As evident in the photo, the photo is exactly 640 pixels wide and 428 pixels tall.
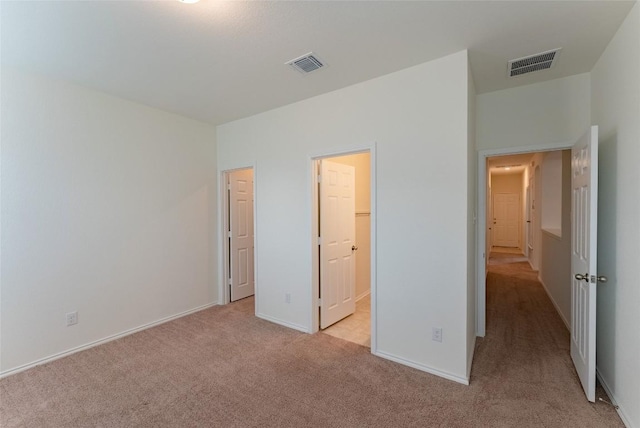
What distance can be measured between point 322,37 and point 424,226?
1.70 meters

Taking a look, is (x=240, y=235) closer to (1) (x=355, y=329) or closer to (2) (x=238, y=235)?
(2) (x=238, y=235)

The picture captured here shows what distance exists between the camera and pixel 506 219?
9711 mm

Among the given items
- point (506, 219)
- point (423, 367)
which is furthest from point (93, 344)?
point (506, 219)

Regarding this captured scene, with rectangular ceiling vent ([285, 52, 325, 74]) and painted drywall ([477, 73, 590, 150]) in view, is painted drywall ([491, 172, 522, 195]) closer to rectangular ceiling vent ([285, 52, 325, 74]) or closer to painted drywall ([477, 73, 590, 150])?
painted drywall ([477, 73, 590, 150])

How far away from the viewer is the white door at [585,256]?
1959mm

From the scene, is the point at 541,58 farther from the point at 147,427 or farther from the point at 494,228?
the point at 494,228

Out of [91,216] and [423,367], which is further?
[91,216]

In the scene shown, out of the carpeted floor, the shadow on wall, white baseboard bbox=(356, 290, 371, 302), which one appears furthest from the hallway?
white baseboard bbox=(356, 290, 371, 302)

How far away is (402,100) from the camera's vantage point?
2553 millimetres

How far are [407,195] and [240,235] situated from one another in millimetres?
2868

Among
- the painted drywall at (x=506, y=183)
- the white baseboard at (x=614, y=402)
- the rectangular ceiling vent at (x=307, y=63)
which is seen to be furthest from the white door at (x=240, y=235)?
the painted drywall at (x=506, y=183)

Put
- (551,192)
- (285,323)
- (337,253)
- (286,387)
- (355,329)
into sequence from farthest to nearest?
(551,192) → (337,253) → (285,323) → (355,329) → (286,387)

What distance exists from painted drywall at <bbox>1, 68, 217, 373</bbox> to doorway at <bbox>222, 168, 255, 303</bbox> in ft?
1.16

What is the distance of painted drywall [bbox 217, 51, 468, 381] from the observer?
7.53 feet
